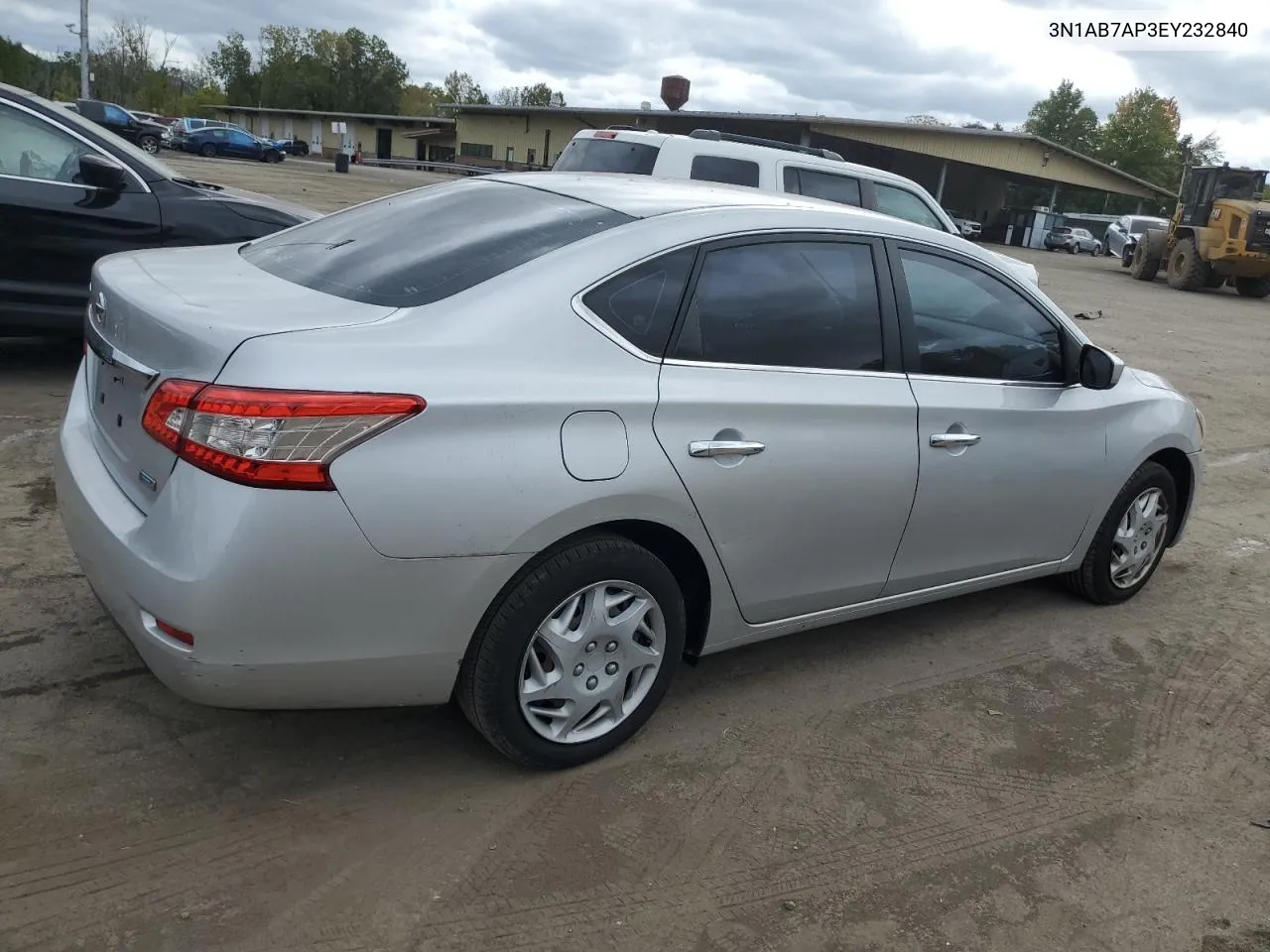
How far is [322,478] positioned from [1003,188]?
185ft

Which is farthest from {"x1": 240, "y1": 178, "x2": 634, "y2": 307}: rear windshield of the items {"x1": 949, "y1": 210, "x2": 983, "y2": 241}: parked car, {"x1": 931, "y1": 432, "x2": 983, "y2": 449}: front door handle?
{"x1": 949, "y1": 210, "x2": 983, "y2": 241}: parked car

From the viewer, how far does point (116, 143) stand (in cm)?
633

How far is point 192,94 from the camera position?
111250 mm

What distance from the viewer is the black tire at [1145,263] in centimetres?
2753

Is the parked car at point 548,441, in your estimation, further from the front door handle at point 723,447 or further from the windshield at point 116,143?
the windshield at point 116,143

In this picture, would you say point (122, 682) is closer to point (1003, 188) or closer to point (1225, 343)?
point (1225, 343)

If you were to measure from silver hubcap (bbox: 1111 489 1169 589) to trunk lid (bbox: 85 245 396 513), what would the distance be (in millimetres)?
3349

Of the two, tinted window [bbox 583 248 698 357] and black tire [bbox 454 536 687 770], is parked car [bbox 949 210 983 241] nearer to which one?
tinted window [bbox 583 248 698 357]

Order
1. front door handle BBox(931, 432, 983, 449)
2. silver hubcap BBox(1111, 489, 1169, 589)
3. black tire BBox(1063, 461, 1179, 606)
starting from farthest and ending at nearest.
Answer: silver hubcap BBox(1111, 489, 1169, 589)
black tire BBox(1063, 461, 1179, 606)
front door handle BBox(931, 432, 983, 449)

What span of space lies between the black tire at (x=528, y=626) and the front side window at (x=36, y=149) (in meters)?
4.79

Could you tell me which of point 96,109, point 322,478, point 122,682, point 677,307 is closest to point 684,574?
point 677,307

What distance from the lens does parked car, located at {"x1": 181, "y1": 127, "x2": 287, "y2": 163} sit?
5084cm

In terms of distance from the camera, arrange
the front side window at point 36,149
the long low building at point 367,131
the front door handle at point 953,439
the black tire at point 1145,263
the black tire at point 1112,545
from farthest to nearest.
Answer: the long low building at point 367,131 < the black tire at point 1145,263 < the front side window at point 36,149 < the black tire at point 1112,545 < the front door handle at point 953,439

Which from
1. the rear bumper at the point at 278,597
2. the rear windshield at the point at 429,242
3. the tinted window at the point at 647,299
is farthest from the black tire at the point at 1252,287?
the rear bumper at the point at 278,597
